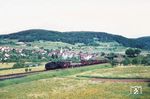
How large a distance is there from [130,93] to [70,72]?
4574 cm

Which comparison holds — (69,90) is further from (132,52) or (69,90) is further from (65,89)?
(132,52)

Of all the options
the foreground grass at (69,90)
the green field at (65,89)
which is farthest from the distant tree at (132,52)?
A: the foreground grass at (69,90)

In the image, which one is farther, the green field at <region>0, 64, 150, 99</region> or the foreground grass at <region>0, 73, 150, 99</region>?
the green field at <region>0, 64, 150, 99</region>

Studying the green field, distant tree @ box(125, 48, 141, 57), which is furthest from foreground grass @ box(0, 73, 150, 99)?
distant tree @ box(125, 48, 141, 57)

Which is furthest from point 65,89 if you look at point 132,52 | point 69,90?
point 132,52

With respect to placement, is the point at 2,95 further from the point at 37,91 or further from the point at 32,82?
the point at 32,82

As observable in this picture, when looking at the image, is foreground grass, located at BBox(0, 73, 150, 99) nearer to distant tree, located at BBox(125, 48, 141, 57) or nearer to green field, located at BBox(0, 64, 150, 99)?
green field, located at BBox(0, 64, 150, 99)

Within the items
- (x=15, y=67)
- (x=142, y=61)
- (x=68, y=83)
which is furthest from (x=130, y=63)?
(x=68, y=83)

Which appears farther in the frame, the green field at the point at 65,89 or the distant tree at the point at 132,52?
the distant tree at the point at 132,52

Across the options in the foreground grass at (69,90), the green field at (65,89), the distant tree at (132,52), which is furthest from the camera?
the distant tree at (132,52)

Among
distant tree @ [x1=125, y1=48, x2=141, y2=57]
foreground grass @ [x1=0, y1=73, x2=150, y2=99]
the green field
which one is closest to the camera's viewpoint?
foreground grass @ [x1=0, y1=73, x2=150, y2=99]

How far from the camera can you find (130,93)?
225ft

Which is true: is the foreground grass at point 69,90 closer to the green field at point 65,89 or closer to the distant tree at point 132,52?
the green field at point 65,89

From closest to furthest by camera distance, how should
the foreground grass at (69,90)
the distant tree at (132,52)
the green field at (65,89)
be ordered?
the foreground grass at (69,90) → the green field at (65,89) → the distant tree at (132,52)
